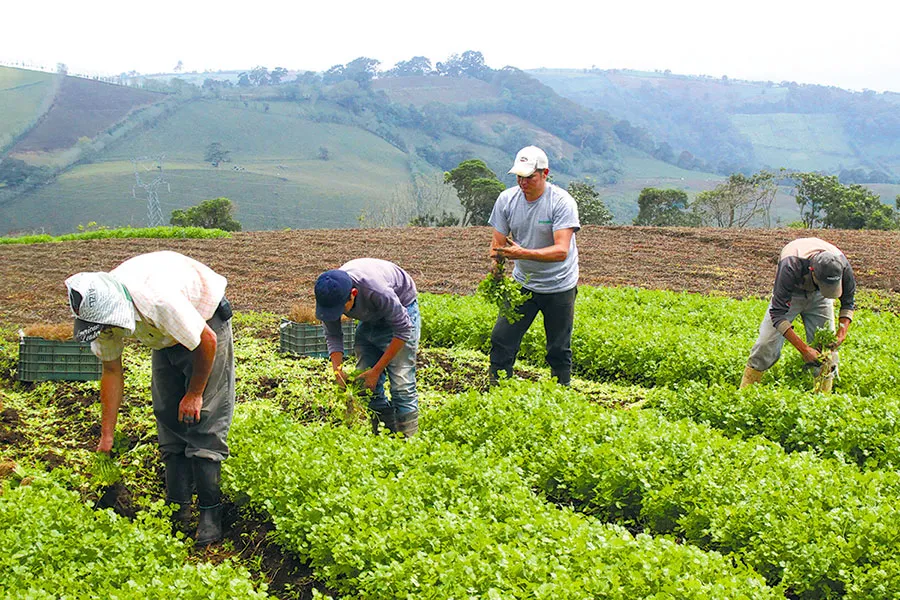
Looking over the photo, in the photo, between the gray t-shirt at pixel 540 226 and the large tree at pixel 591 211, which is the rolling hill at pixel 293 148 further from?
the gray t-shirt at pixel 540 226

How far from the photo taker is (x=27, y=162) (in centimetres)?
7188

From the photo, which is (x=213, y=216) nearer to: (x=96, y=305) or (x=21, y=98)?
(x=96, y=305)

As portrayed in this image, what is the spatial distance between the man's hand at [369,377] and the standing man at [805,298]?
346 cm

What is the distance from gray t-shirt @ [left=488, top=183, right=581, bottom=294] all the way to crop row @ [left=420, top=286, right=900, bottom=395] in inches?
71.3

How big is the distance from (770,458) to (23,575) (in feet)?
14.3

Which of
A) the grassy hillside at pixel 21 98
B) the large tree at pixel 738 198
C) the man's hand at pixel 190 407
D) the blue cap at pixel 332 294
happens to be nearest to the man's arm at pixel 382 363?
the blue cap at pixel 332 294

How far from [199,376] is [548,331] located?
3.46 m

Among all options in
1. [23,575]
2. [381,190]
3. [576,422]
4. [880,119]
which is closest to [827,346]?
[576,422]

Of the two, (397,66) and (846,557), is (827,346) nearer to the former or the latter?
(846,557)

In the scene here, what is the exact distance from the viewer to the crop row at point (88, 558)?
3.41 meters

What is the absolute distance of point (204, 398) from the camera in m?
4.59

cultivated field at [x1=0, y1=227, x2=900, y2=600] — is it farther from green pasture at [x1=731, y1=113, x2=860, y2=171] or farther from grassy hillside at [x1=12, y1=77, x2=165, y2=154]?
green pasture at [x1=731, y1=113, x2=860, y2=171]

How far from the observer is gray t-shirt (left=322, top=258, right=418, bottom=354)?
5.23 metres

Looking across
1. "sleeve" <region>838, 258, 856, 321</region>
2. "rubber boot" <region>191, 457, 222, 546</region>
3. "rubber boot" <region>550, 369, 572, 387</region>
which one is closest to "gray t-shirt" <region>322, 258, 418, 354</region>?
"rubber boot" <region>191, 457, 222, 546</region>
